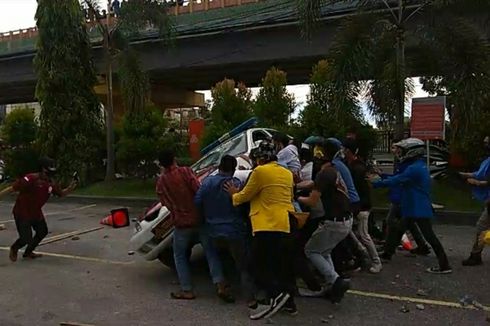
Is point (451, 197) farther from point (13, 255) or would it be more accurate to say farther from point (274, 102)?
point (13, 255)

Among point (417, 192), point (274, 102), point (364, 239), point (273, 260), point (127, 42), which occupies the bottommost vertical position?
point (364, 239)

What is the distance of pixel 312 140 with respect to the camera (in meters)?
6.49

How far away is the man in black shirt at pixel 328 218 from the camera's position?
555 cm

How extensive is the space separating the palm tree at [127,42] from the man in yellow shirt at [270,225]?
12.1 m

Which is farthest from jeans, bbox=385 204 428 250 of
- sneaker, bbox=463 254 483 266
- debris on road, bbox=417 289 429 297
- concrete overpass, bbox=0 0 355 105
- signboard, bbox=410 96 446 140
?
concrete overpass, bbox=0 0 355 105

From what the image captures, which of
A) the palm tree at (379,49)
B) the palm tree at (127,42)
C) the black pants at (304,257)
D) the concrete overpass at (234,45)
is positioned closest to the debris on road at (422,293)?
the black pants at (304,257)

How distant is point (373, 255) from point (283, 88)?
9.81 m

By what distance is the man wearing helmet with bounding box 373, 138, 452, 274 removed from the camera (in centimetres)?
675

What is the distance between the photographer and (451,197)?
43.0 ft

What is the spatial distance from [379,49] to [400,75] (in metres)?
1.15

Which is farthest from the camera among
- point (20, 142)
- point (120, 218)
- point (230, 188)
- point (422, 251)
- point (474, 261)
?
point (20, 142)

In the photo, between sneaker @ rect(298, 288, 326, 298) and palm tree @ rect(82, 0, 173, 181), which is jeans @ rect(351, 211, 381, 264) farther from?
palm tree @ rect(82, 0, 173, 181)

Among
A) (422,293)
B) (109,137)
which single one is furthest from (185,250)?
(109,137)

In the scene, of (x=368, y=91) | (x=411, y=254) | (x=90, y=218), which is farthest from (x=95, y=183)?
(x=411, y=254)
